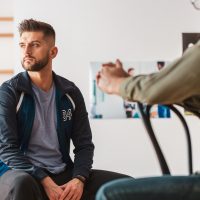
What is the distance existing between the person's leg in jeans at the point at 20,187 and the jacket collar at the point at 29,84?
0.37 meters

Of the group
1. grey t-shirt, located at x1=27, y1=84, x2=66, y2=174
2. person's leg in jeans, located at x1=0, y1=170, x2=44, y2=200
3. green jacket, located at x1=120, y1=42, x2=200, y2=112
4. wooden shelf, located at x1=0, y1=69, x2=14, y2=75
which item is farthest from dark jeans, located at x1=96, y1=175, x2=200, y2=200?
wooden shelf, located at x1=0, y1=69, x2=14, y2=75

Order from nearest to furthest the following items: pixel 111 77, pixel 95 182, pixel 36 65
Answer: pixel 111 77, pixel 95 182, pixel 36 65

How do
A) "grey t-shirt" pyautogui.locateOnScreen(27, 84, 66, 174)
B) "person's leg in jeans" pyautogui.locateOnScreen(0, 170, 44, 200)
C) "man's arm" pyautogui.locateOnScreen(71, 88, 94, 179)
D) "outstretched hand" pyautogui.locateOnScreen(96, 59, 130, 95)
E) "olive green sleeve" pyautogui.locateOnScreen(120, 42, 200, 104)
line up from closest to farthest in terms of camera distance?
1. "olive green sleeve" pyautogui.locateOnScreen(120, 42, 200, 104)
2. "outstretched hand" pyautogui.locateOnScreen(96, 59, 130, 95)
3. "person's leg in jeans" pyautogui.locateOnScreen(0, 170, 44, 200)
4. "grey t-shirt" pyautogui.locateOnScreen(27, 84, 66, 174)
5. "man's arm" pyautogui.locateOnScreen(71, 88, 94, 179)

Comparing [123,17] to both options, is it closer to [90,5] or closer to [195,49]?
[90,5]

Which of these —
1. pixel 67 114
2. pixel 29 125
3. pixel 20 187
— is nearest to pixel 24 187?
pixel 20 187

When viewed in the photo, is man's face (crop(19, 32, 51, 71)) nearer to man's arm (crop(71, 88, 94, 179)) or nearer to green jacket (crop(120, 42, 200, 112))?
man's arm (crop(71, 88, 94, 179))

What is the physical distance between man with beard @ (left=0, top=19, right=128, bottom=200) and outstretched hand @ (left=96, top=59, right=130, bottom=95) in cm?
68

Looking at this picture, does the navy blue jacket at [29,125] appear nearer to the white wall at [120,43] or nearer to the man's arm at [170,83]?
the man's arm at [170,83]

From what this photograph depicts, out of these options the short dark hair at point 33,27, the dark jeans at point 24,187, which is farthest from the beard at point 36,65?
the dark jeans at point 24,187

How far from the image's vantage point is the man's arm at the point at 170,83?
682 mm

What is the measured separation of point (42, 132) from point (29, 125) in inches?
2.9

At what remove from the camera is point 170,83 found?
0.69 m

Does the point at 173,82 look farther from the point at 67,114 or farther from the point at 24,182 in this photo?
the point at 67,114

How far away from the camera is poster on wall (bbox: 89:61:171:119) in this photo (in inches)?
124
